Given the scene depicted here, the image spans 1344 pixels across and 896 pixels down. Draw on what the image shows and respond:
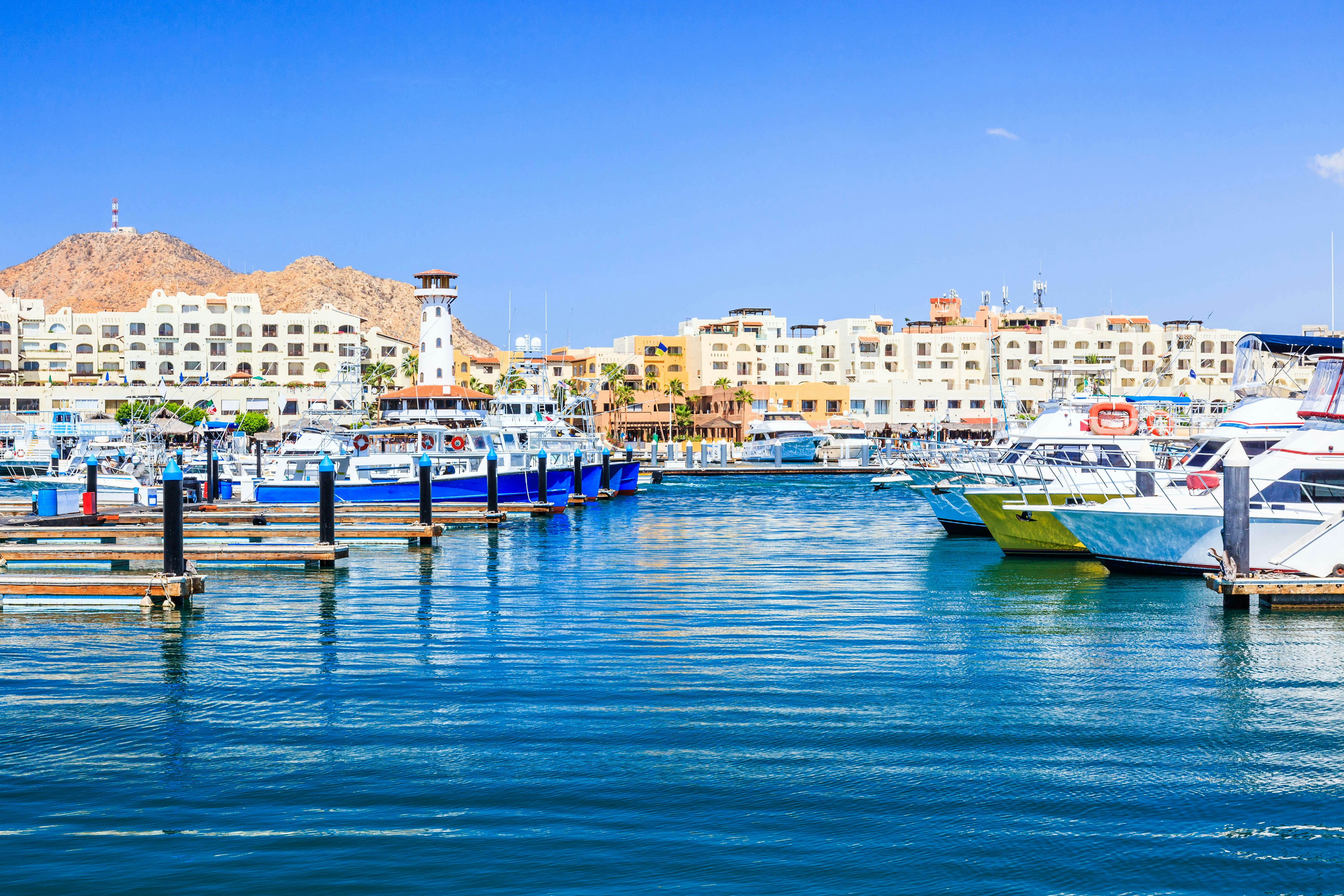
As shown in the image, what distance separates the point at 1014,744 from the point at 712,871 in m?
3.99

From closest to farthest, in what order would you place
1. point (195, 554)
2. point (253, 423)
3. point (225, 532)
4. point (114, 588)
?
point (114, 588), point (195, 554), point (225, 532), point (253, 423)

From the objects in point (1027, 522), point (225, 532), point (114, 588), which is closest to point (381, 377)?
point (225, 532)

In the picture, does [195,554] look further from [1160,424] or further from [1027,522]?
[1160,424]

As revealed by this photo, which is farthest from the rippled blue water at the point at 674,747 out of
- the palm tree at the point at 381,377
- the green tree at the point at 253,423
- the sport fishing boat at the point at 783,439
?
the palm tree at the point at 381,377

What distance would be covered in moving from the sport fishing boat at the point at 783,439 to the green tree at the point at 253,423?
40653 millimetres

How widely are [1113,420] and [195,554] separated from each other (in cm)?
2231

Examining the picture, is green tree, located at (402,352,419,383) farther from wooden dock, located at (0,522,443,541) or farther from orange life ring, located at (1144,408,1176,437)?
wooden dock, located at (0,522,443,541)

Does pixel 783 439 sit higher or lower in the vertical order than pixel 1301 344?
lower

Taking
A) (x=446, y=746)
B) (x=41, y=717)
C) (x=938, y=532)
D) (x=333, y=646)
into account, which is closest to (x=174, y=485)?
(x=333, y=646)

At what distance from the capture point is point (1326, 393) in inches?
946

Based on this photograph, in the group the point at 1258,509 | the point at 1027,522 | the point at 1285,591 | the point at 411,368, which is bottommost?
the point at 1285,591

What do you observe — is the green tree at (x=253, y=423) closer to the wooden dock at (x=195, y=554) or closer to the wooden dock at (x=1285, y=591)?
the wooden dock at (x=195, y=554)

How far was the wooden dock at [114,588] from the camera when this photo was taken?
19.1 metres

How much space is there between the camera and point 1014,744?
11102 mm
